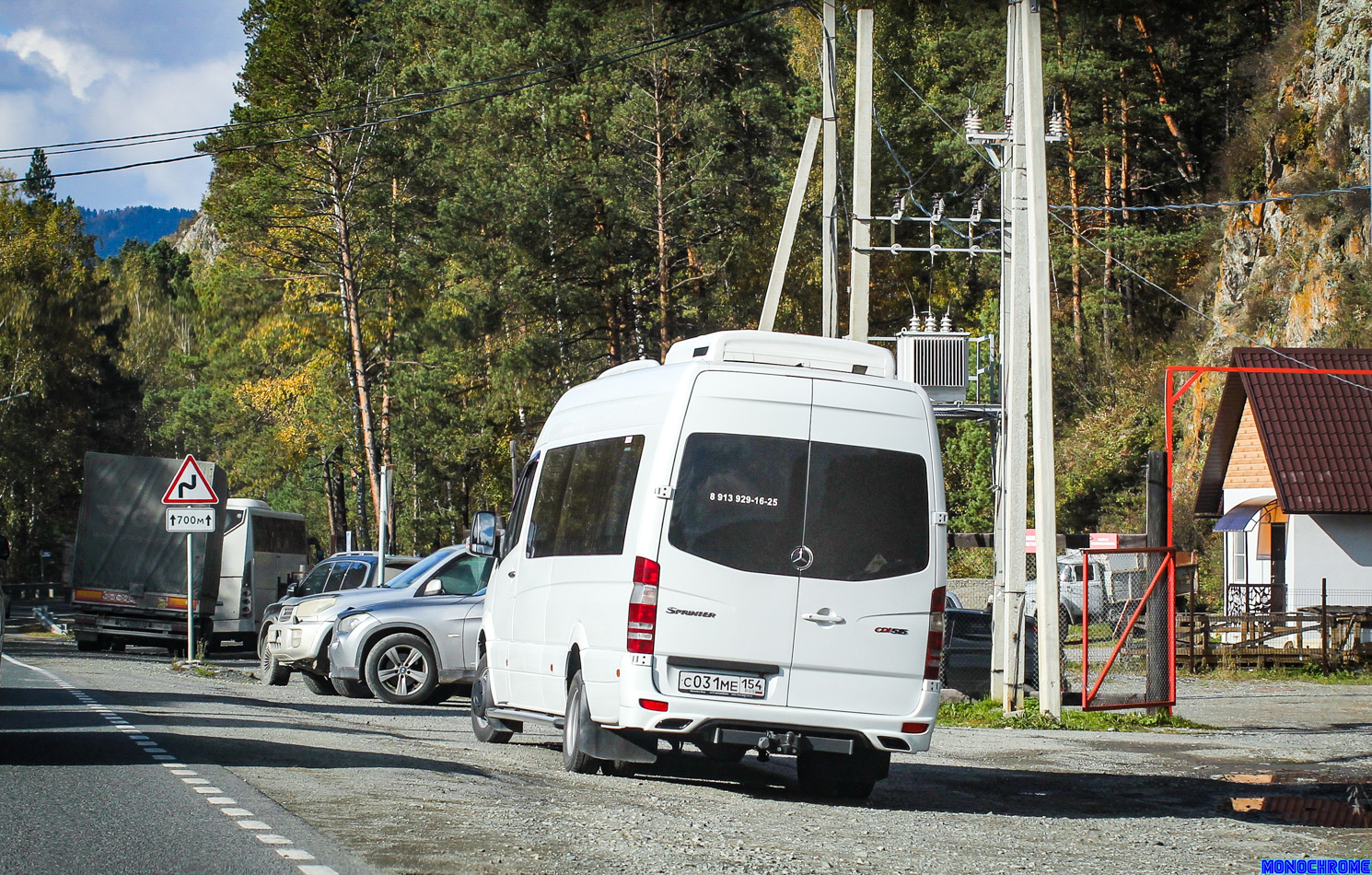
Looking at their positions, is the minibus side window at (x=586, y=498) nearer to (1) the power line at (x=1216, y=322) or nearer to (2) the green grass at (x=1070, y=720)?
(2) the green grass at (x=1070, y=720)

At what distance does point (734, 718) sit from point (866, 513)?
146 cm

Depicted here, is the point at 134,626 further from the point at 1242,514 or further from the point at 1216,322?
the point at 1216,322

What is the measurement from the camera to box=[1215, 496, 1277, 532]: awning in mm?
32875

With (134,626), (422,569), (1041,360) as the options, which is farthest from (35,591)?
(1041,360)

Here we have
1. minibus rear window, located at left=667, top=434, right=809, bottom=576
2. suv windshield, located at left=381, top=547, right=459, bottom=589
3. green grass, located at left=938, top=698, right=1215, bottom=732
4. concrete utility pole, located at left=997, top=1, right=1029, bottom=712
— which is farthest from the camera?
suv windshield, located at left=381, top=547, right=459, bottom=589

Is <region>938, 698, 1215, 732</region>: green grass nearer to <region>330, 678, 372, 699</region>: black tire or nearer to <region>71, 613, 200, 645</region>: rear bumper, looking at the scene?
<region>330, 678, 372, 699</region>: black tire

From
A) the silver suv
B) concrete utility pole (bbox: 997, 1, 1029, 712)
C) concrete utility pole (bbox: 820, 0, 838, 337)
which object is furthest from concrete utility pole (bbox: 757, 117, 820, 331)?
the silver suv

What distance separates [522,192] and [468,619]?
92.1 feet

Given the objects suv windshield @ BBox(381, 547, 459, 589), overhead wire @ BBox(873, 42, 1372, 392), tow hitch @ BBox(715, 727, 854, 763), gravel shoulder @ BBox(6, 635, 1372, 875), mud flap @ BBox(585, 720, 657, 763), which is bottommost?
gravel shoulder @ BBox(6, 635, 1372, 875)

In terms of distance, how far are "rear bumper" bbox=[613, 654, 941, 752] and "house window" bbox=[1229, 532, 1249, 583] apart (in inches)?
1127

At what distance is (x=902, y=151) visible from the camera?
2148 inches

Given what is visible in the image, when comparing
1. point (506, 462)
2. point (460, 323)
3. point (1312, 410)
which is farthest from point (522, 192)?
point (1312, 410)

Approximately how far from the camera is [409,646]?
1702 centimetres

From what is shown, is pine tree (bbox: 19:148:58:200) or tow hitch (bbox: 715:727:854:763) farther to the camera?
pine tree (bbox: 19:148:58:200)
